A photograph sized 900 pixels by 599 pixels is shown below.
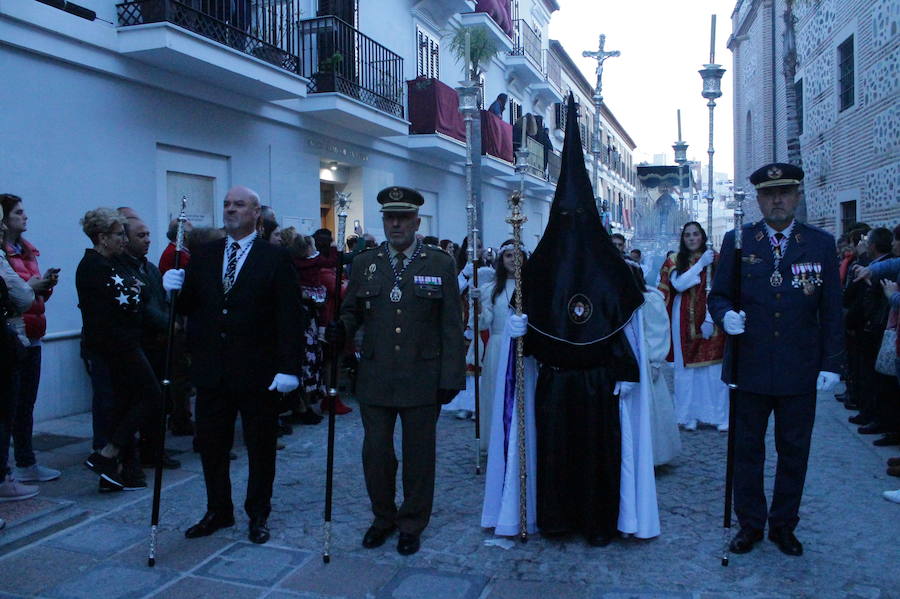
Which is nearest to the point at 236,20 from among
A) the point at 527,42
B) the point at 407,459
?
the point at 407,459

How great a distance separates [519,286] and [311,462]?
2657 millimetres

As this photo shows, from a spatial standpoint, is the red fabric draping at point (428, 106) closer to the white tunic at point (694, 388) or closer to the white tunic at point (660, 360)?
the white tunic at point (694, 388)

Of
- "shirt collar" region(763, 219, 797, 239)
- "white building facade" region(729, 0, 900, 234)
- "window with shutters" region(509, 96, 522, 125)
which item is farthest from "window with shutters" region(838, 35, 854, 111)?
"shirt collar" region(763, 219, 797, 239)

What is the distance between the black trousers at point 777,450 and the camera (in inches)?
169

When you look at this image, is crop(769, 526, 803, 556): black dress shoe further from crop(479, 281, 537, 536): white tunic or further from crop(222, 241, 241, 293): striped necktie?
crop(222, 241, 241, 293): striped necktie

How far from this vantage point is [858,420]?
763cm

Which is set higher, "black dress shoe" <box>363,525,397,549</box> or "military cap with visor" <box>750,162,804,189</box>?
"military cap with visor" <box>750,162,804,189</box>

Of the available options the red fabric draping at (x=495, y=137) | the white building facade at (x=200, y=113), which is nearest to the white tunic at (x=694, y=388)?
the white building facade at (x=200, y=113)

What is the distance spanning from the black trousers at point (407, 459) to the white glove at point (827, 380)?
6.91 ft

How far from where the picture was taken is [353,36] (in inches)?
517

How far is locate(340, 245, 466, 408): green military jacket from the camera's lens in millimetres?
4402

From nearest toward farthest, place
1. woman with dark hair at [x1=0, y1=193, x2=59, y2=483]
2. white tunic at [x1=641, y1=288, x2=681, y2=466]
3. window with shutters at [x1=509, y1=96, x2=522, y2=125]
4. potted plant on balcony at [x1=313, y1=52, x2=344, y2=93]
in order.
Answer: woman with dark hair at [x1=0, y1=193, x2=59, y2=483] < white tunic at [x1=641, y1=288, x2=681, y2=466] < potted plant on balcony at [x1=313, y1=52, x2=344, y2=93] < window with shutters at [x1=509, y1=96, x2=522, y2=125]

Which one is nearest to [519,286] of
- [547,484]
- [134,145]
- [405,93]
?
[547,484]

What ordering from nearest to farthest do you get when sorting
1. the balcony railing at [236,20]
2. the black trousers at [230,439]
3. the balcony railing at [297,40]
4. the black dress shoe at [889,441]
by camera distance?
the black trousers at [230,439] → the black dress shoe at [889,441] → the balcony railing at [236,20] → the balcony railing at [297,40]
